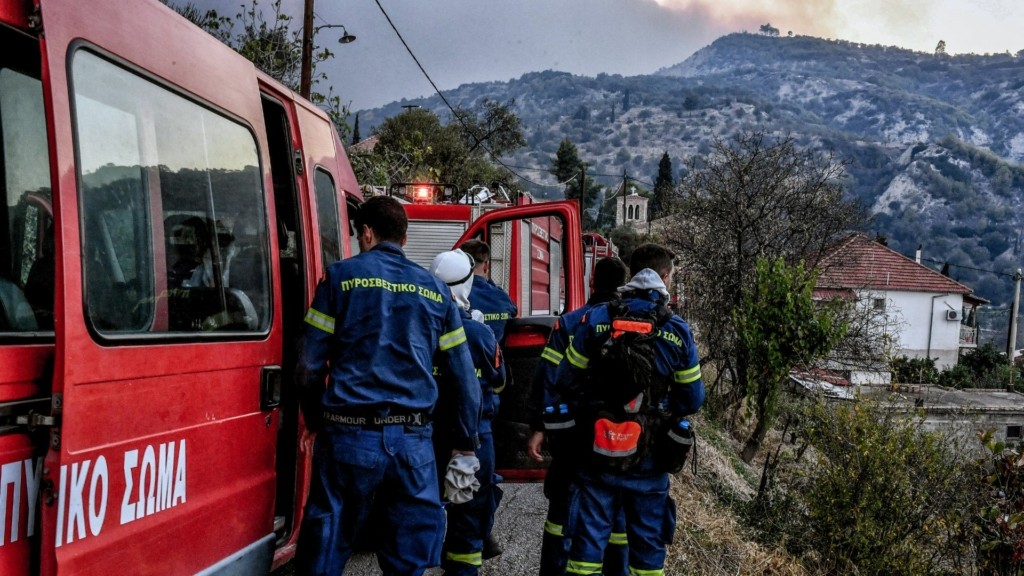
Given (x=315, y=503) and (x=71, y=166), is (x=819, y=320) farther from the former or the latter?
(x=71, y=166)

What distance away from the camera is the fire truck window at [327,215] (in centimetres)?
386

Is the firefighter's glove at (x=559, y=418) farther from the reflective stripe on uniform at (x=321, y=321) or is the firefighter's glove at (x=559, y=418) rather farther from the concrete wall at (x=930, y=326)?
the concrete wall at (x=930, y=326)

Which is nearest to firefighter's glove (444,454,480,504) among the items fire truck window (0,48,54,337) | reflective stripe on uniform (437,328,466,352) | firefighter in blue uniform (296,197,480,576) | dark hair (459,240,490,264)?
firefighter in blue uniform (296,197,480,576)

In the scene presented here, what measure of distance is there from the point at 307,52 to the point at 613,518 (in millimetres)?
10779

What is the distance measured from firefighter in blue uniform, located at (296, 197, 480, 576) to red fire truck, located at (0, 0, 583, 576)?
32cm

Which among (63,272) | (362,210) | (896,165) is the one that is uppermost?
(896,165)

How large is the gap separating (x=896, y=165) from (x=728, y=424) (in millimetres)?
199088

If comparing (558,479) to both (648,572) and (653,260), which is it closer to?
(648,572)

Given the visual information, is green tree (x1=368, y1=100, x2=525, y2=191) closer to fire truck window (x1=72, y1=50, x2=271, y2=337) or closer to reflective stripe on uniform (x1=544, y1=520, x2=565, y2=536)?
reflective stripe on uniform (x1=544, y1=520, x2=565, y2=536)

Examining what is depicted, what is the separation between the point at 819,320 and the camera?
30.0 ft

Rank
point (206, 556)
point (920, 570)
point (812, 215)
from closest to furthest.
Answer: point (206, 556), point (920, 570), point (812, 215)

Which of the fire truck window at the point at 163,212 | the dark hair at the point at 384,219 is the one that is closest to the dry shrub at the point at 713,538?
the dark hair at the point at 384,219

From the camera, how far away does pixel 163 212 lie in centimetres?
250

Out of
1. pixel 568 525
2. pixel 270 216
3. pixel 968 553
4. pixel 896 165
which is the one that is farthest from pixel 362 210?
pixel 896 165
